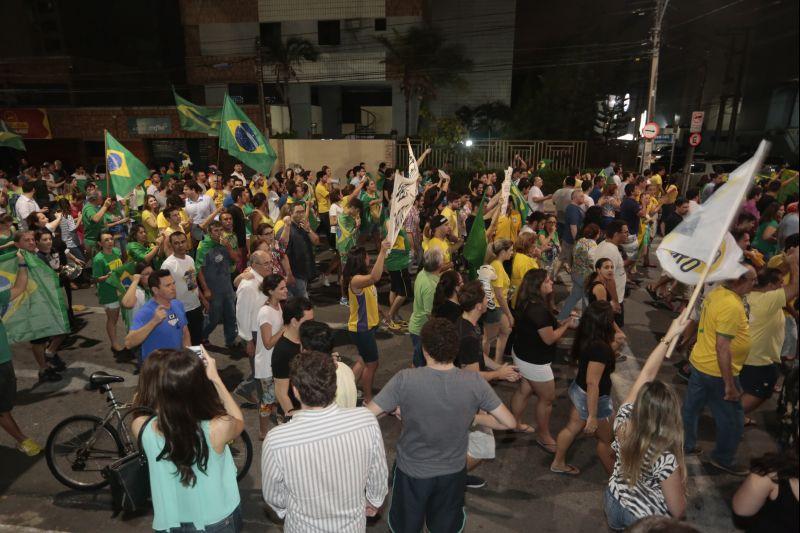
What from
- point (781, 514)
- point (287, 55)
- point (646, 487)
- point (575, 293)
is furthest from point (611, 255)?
point (287, 55)

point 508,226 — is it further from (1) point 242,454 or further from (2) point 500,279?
(1) point 242,454

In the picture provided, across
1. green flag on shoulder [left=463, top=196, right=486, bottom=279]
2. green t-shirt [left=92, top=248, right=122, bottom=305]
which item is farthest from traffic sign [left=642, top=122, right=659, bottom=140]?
green t-shirt [left=92, top=248, right=122, bottom=305]

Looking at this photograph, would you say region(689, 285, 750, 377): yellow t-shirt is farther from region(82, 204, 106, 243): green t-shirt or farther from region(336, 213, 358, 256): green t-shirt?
region(82, 204, 106, 243): green t-shirt

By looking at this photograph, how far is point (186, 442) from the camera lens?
8.55 ft

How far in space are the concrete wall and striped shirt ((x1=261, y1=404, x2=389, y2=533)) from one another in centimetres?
2123

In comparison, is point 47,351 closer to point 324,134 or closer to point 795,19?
point 795,19

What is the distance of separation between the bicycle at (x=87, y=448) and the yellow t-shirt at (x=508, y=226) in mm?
5178

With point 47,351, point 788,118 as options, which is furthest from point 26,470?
point 788,118

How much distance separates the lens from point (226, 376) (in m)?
6.80

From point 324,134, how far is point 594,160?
17418mm

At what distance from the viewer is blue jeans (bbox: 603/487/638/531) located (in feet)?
9.77

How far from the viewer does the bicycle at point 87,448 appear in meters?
4.55

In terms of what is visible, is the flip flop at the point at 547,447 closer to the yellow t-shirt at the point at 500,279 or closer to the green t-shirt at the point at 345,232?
the yellow t-shirt at the point at 500,279

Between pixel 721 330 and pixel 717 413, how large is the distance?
86cm
